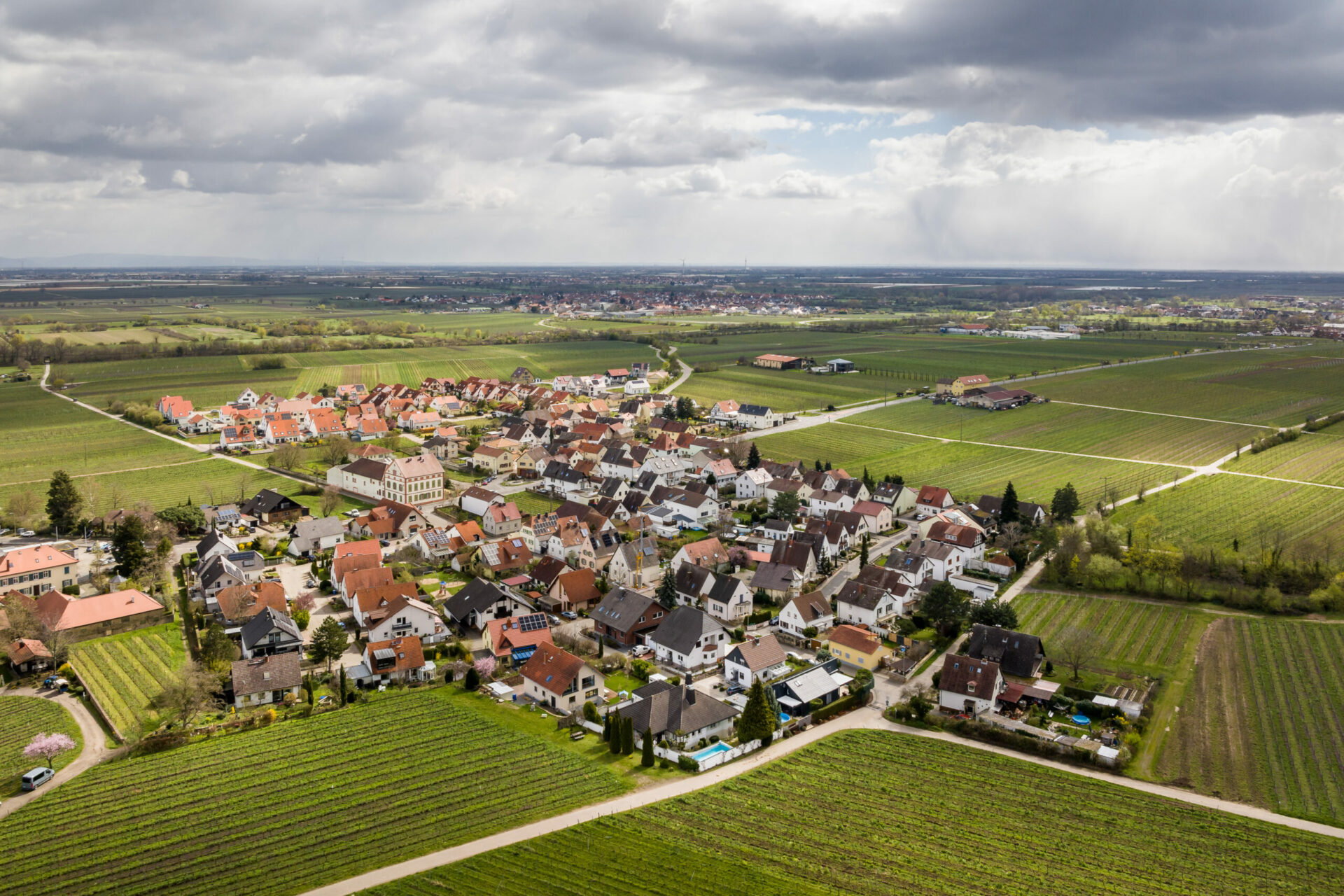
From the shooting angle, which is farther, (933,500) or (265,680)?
(933,500)

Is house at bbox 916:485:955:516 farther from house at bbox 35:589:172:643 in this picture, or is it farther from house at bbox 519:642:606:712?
house at bbox 35:589:172:643

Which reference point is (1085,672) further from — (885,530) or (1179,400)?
(1179,400)

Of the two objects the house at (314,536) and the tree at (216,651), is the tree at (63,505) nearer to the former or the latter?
the house at (314,536)

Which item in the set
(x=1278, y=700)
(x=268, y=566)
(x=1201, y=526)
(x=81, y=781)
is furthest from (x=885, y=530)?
(x=81, y=781)

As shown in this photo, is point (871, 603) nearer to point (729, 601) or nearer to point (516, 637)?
point (729, 601)

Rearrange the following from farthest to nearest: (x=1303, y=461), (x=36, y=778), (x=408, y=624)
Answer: (x=1303, y=461), (x=408, y=624), (x=36, y=778)

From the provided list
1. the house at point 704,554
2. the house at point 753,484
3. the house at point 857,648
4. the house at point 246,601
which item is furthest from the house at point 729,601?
the house at point 246,601

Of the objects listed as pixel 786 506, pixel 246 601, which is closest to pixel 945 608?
pixel 786 506
